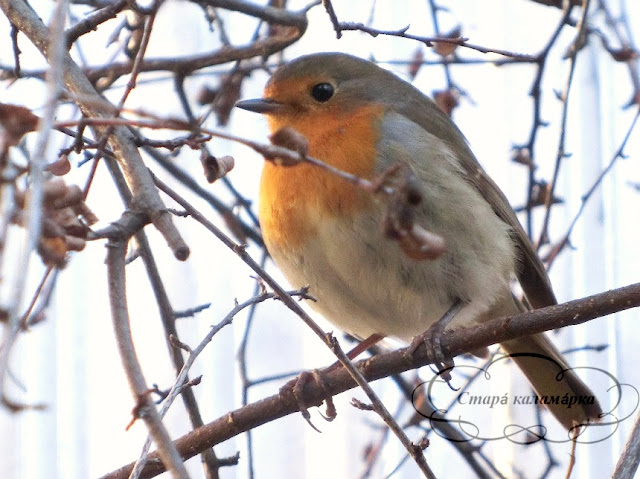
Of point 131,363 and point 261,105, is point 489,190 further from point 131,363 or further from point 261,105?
point 131,363

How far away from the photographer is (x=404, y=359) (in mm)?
2045

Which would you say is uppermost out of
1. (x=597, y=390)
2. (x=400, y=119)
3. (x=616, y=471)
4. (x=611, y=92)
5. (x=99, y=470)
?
(x=611, y=92)

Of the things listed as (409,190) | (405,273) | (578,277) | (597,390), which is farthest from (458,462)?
(409,190)

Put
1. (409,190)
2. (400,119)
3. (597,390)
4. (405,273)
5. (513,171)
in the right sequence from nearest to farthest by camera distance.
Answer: (409,190) → (405,273) → (400,119) → (597,390) → (513,171)

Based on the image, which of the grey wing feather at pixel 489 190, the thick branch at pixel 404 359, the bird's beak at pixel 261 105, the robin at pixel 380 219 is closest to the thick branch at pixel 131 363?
the thick branch at pixel 404 359

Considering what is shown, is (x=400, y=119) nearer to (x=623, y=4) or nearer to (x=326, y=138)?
(x=326, y=138)

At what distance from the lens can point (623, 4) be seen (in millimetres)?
3635

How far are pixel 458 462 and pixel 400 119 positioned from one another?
1667mm

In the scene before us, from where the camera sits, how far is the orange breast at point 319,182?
2262mm

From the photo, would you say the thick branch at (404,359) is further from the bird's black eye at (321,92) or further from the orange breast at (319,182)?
the bird's black eye at (321,92)

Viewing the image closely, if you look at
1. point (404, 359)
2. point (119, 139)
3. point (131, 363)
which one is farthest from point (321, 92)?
point (131, 363)

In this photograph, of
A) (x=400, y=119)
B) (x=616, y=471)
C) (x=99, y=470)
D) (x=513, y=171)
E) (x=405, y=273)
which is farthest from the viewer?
(x=513, y=171)

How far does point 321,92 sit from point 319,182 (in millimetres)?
457

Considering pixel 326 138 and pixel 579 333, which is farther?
pixel 579 333
